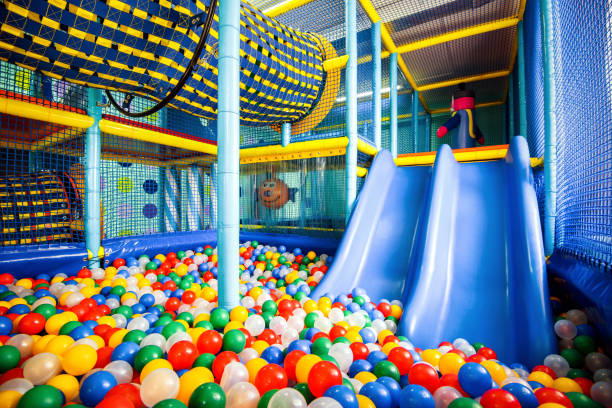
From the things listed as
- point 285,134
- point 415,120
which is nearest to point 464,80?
point 415,120

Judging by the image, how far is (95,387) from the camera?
917mm

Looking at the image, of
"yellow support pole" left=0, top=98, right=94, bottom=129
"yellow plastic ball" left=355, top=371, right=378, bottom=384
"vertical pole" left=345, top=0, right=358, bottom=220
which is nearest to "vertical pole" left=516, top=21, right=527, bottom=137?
"vertical pole" left=345, top=0, right=358, bottom=220

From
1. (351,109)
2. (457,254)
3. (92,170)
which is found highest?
(351,109)

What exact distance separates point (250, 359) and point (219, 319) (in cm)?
38

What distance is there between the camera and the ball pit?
2.95 feet

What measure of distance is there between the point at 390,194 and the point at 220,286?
6.11 ft

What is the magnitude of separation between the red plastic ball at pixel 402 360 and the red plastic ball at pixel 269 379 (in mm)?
497

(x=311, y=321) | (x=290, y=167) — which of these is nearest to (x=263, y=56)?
(x=290, y=167)

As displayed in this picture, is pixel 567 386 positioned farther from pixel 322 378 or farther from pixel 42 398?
pixel 42 398

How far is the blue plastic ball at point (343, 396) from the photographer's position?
83 cm

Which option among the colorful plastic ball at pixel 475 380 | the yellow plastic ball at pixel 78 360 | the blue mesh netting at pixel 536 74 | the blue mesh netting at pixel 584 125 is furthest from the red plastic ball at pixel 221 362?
the blue mesh netting at pixel 536 74

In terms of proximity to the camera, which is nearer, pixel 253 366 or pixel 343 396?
pixel 343 396

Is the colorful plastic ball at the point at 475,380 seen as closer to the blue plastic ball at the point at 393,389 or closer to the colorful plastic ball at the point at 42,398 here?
the blue plastic ball at the point at 393,389

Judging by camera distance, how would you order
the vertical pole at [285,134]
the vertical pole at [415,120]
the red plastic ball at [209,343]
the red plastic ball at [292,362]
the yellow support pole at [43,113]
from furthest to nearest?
the vertical pole at [415,120], the vertical pole at [285,134], the yellow support pole at [43,113], the red plastic ball at [209,343], the red plastic ball at [292,362]
